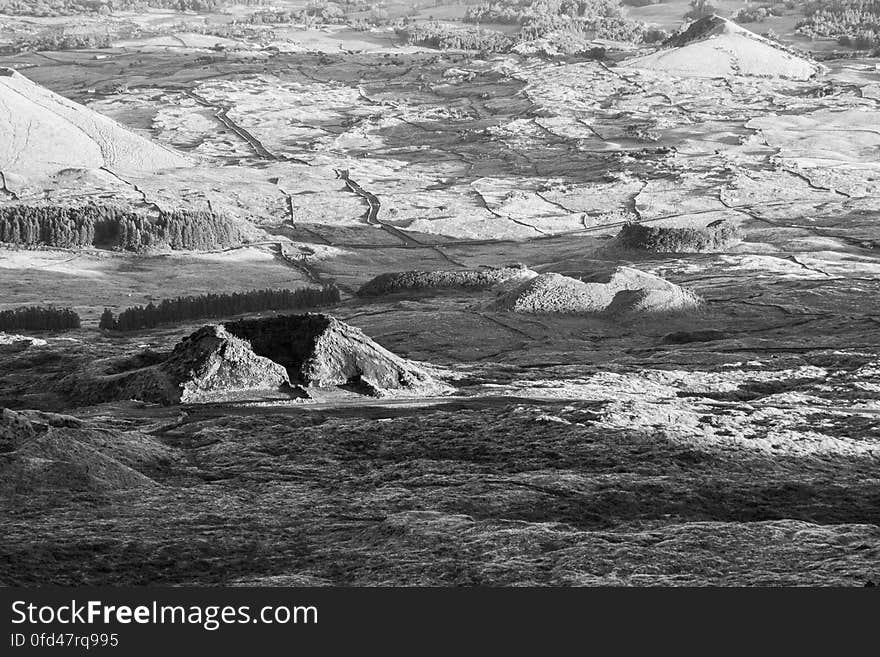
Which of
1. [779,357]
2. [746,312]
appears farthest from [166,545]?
[746,312]

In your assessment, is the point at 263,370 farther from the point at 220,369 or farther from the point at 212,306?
the point at 212,306

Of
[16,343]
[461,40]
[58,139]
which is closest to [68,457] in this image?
[16,343]

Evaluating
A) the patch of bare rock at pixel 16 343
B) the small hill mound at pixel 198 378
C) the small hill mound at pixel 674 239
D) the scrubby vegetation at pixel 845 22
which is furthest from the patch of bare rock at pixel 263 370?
the scrubby vegetation at pixel 845 22

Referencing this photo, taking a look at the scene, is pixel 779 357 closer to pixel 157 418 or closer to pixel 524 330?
pixel 524 330

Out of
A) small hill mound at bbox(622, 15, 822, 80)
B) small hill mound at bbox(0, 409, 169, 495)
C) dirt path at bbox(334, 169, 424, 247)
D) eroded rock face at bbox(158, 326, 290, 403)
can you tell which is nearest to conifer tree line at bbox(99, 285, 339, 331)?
eroded rock face at bbox(158, 326, 290, 403)

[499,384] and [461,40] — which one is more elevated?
[499,384]
